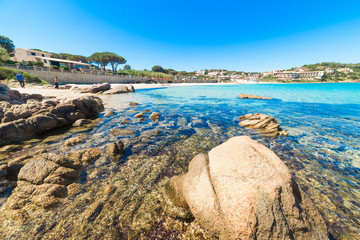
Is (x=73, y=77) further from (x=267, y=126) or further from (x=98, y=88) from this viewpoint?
(x=267, y=126)

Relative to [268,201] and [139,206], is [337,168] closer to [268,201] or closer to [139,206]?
[268,201]

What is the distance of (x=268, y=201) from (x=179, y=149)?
15.2ft

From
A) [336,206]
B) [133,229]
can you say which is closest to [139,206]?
[133,229]

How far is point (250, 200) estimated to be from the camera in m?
2.77

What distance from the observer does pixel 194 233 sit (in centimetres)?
314

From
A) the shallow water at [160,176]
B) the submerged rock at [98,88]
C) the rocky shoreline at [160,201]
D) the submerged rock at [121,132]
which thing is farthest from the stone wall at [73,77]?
the rocky shoreline at [160,201]

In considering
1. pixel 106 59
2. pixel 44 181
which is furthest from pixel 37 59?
pixel 44 181

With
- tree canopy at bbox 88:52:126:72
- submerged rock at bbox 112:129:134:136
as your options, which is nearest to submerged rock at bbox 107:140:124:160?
submerged rock at bbox 112:129:134:136

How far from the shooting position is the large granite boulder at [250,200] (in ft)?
8.65

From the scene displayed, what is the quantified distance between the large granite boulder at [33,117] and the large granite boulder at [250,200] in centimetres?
962

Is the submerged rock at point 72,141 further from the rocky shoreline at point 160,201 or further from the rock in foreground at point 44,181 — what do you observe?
the rock in foreground at point 44,181

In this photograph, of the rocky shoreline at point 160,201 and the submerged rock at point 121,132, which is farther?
the submerged rock at point 121,132

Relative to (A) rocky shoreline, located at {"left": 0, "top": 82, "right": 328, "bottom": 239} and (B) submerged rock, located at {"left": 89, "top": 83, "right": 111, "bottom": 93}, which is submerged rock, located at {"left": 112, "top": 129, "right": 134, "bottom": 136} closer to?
(A) rocky shoreline, located at {"left": 0, "top": 82, "right": 328, "bottom": 239}

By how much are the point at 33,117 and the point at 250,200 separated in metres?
11.7
